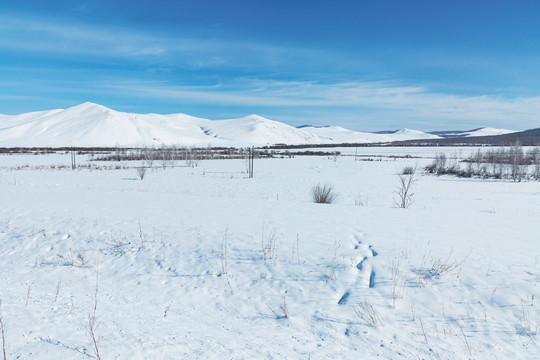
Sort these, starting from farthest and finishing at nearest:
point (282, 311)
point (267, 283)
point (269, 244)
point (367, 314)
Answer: point (269, 244), point (267, 283), point (282, 311), point (367, 314)

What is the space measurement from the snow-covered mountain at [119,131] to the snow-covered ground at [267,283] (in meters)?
83.9

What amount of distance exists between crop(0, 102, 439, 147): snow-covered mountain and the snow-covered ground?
83.9 m

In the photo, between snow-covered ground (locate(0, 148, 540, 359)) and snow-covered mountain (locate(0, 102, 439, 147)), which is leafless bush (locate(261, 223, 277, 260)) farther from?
snow-covered mountain (locate(0, 102, 439, 147))

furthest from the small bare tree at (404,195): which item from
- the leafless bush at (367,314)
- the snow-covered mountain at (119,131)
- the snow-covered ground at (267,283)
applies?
the snow-covered mountain at (119,131)

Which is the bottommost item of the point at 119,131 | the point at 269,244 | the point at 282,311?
the point at 282,311

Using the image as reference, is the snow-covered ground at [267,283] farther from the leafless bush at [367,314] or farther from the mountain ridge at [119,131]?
the mountain ridge at [119,131]

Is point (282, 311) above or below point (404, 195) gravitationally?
below

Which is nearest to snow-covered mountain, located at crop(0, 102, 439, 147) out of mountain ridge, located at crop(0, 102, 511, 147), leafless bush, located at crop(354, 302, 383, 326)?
mountain ridge, located at crop(0, 102, 511, 147)

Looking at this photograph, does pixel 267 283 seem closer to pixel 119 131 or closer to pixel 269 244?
pixel 269 244

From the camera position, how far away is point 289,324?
4.20m

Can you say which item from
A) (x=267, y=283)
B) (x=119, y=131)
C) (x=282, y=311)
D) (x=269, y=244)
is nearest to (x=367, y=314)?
(x=282, y=311)

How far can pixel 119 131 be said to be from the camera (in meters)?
100

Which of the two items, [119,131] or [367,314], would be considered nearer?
[367,314]

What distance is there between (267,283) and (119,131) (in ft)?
→ 349
